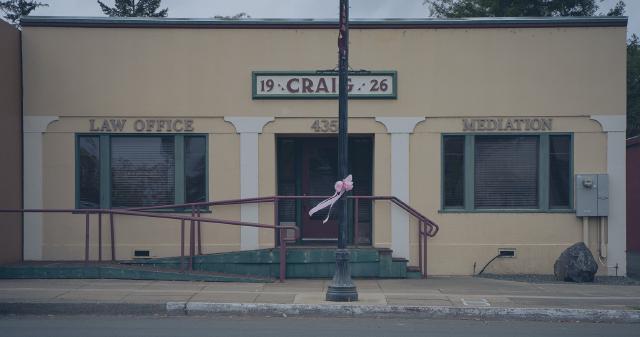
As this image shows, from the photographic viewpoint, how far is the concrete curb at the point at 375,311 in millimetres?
11344

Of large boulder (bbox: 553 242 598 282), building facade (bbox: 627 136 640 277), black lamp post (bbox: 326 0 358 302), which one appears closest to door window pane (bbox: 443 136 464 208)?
large boulder (bbox: 553 242 598 282)

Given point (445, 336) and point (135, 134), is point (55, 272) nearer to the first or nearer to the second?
point (135, 134)

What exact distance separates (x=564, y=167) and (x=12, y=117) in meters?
11.5

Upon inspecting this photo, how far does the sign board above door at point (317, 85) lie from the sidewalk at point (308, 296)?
3.86 metres

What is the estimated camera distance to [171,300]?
11836 millimetres

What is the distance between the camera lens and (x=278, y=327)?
10.5 metres

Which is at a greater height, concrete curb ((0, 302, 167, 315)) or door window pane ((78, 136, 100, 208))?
door window pane ((78, 136, 100, 208))

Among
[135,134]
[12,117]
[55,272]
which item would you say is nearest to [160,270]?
[55,272]

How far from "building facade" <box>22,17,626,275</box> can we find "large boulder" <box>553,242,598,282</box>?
709 millimetres

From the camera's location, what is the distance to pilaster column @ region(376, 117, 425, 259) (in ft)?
50.7

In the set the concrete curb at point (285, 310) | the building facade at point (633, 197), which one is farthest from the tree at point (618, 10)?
Answer: the concrete curb at point (285, 310)

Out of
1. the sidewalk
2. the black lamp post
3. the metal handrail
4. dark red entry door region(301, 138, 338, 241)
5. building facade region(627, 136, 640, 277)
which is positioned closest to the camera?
the sidewalk

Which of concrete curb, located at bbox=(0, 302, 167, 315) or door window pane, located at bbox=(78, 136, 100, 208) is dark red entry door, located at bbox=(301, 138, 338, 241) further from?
concrete curb, located at bbox=(0, 302, 167, 315)

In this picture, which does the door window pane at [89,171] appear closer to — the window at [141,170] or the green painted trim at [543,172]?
the window at [141,170]
